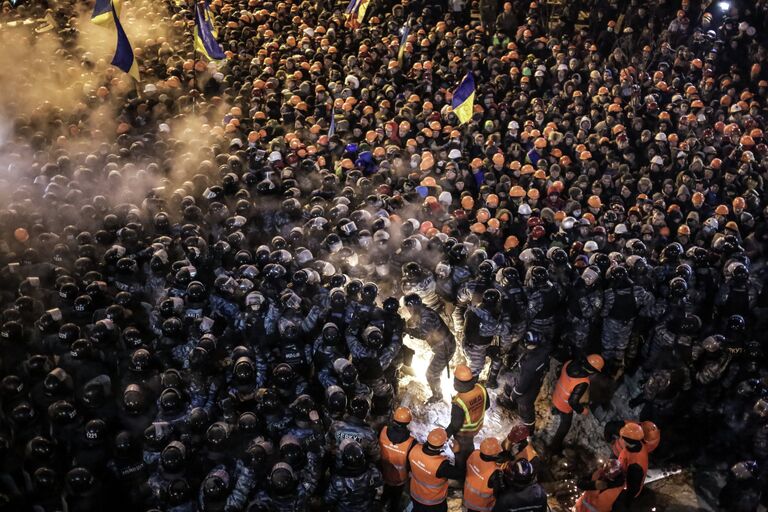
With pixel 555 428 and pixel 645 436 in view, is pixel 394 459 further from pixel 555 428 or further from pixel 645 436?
pixel 645 436

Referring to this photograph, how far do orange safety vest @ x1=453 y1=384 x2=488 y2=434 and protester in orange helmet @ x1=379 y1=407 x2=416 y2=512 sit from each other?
2.38ft

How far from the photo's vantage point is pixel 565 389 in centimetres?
764

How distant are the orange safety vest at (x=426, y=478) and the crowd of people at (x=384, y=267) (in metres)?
0.04

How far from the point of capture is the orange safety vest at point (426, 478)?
20.0ft

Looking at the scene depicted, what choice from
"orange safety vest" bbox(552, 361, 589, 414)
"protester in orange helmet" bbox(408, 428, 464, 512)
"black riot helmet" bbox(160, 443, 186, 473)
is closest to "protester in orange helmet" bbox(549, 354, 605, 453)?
"orange safety vest" bbox(552, 361, 589, 414)

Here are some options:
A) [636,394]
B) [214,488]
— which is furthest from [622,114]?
[214,488]

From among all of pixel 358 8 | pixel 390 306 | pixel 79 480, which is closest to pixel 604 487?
pixel 390 306

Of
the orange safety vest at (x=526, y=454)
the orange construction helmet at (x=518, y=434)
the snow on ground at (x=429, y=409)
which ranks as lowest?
the snow on ground at (x=429, y=409)

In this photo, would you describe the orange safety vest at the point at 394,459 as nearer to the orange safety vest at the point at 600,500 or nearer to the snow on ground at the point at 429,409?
the snow on ground at the point at 429,409

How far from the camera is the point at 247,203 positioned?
9984 millimetres

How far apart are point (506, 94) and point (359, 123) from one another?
357 cm

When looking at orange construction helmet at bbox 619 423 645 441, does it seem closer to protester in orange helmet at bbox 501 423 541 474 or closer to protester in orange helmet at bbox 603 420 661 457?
protester in orange helmet at bbox 603 420 661 457

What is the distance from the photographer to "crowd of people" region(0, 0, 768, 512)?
6.29m

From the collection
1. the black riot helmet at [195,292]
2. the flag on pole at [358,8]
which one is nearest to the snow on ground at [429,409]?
the black riot helmet at [195,292]
